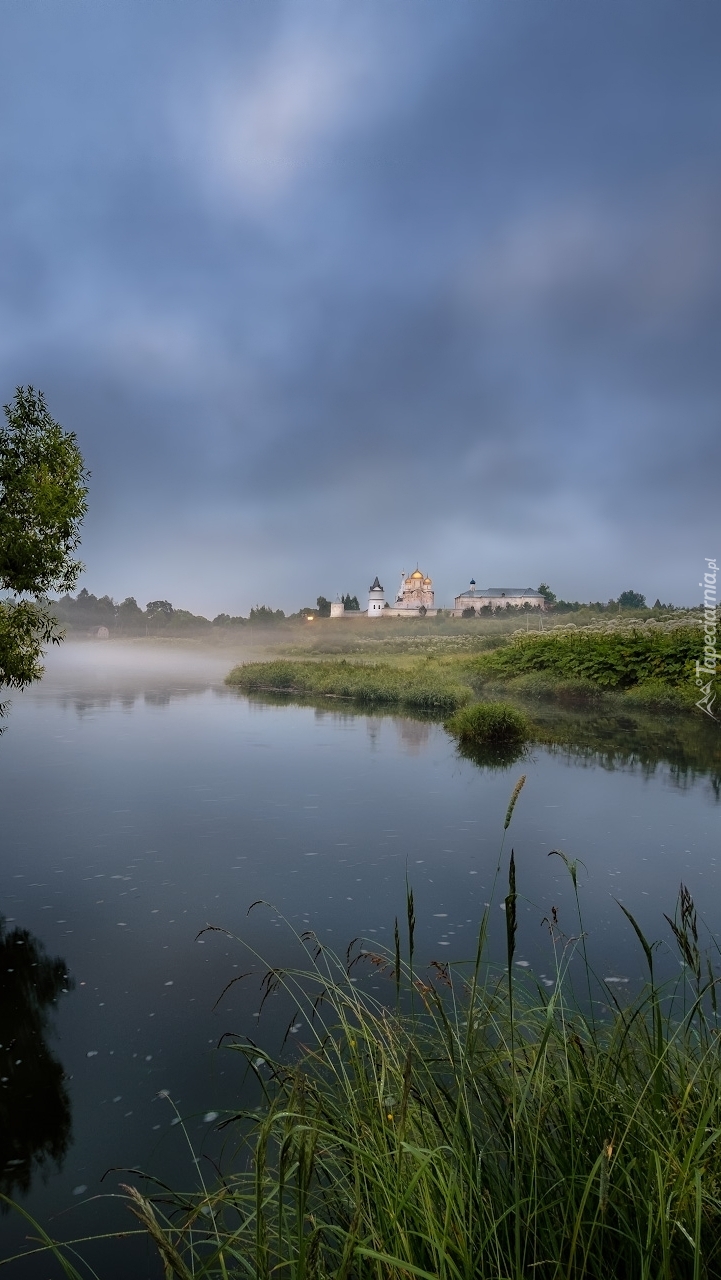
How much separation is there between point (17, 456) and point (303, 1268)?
22.4ft

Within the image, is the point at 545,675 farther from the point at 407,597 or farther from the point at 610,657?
the point at 407,597

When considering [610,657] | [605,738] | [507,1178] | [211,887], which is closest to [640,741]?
[605,738]

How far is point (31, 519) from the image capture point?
21.3 ft

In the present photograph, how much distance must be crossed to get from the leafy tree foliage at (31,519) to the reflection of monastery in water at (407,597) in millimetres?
84351

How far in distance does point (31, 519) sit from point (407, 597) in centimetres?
9205

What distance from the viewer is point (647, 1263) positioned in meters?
1.48

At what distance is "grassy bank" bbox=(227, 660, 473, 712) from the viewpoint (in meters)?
21.3

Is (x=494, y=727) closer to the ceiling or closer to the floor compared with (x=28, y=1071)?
closer to the ceiling

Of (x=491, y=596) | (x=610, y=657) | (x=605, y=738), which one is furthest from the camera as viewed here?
(x=491, y=596)

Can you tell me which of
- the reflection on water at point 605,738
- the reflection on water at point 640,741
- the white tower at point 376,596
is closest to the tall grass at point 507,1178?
the reflection on water at point 640,741

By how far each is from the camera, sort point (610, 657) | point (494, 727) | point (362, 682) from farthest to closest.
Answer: point (362, 682), point (610, 657), point (494, 727)

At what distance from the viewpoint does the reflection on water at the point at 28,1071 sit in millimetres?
2986

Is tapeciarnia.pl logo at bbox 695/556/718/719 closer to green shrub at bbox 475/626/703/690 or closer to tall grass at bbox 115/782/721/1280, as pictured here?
green shrub at bbox 475/626/703/690

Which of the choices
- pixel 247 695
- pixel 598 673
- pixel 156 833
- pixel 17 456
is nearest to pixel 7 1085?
pixel 156 833
